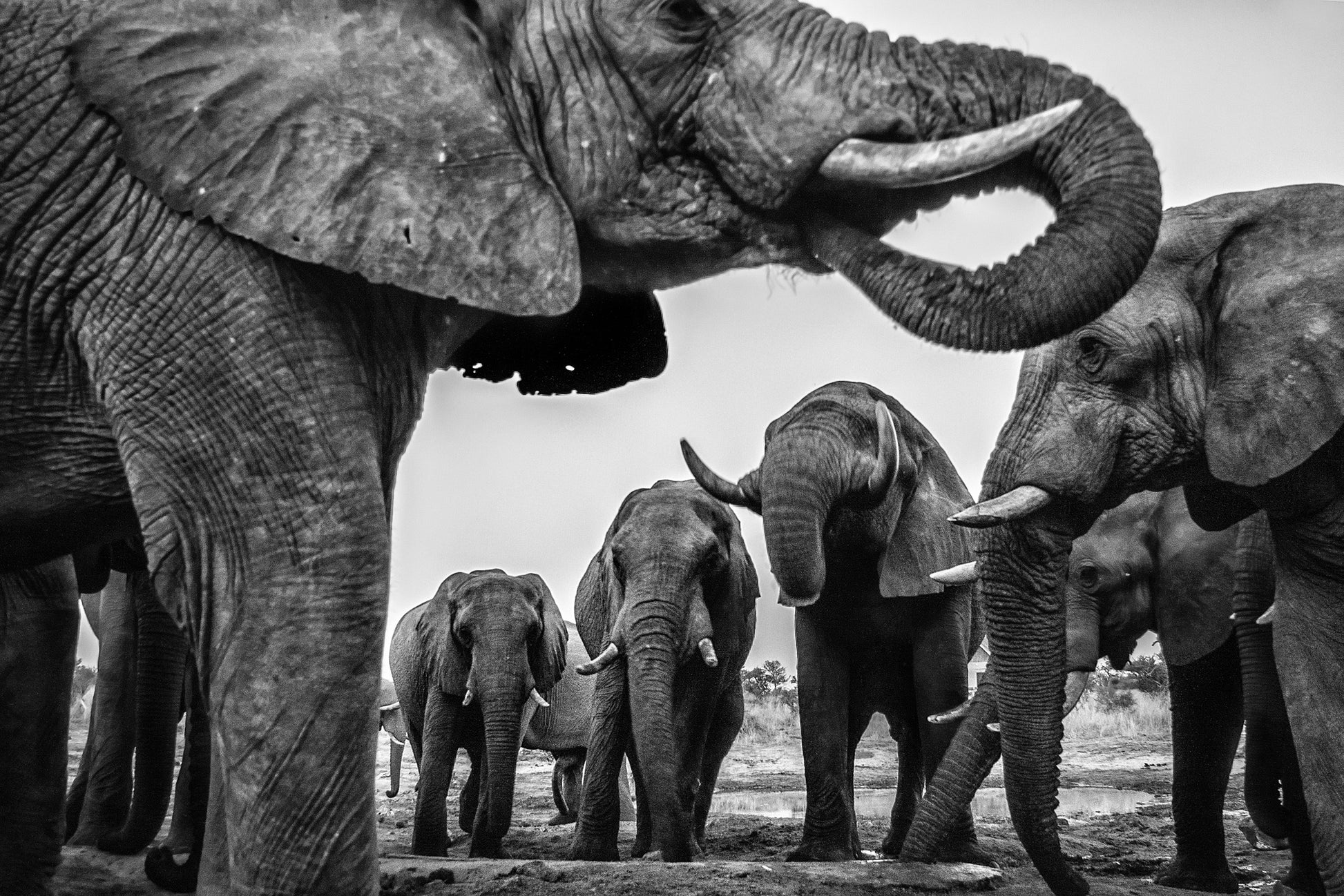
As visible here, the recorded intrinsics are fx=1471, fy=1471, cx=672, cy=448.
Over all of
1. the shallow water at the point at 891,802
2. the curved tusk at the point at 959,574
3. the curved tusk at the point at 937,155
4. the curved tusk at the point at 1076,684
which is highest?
the curved tusk at the point at 937,155

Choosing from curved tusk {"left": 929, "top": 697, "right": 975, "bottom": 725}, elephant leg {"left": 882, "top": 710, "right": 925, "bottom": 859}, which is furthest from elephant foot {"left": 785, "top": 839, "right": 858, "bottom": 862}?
elephant leg {"left": 882, "top": 710, "right": 925, "bottom": 859}

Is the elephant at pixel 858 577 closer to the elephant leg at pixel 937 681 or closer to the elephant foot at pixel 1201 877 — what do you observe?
the elephant leg at pixel 937 681

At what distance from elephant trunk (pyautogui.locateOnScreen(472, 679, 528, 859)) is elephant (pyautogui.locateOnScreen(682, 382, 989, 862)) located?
170 centimetres

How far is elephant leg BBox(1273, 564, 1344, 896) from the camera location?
4.52 meters

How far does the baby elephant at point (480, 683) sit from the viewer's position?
8406 millimetres

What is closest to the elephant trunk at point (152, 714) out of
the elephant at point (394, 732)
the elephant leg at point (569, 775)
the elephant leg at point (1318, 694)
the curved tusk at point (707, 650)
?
the curved tusk at point (707, 650)

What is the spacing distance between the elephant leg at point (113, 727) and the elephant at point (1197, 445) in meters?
3.95

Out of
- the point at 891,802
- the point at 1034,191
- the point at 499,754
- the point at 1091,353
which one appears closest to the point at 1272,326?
the point at 1091,353

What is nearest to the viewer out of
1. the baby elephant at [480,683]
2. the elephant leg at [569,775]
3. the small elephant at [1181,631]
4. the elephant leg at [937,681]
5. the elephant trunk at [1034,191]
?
the elephant trunk at [1034,191]

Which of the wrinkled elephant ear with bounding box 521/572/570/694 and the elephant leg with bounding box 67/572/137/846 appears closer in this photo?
the elephant leg with bounding box 67/572/137/846

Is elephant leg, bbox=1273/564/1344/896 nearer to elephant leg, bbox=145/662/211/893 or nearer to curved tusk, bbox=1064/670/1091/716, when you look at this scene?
curved tusk, bbox=1064/670/1091/716

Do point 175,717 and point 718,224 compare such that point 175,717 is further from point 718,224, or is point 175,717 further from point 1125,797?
point 1125,797

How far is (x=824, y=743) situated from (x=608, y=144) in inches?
194

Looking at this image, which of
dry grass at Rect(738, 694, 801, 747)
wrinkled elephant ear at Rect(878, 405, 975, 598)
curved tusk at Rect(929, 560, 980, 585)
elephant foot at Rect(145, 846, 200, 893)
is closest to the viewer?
elephant foot at Rect(145, 846, 200, 893)
